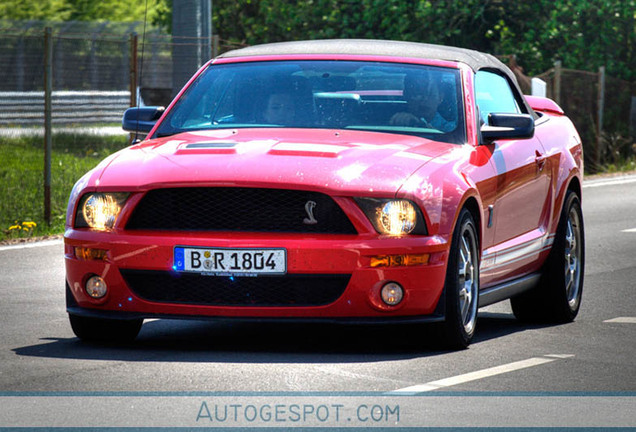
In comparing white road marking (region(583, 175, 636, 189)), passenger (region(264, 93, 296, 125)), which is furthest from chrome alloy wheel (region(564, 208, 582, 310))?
white road marking (region(583, 175, 636, 189))

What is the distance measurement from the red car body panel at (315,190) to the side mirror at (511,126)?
30 centimetres

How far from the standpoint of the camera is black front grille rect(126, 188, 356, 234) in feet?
24.0

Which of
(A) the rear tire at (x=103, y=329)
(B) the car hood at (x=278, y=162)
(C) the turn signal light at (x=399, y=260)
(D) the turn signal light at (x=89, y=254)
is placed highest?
(B) the car hood at (x=278, y=162)

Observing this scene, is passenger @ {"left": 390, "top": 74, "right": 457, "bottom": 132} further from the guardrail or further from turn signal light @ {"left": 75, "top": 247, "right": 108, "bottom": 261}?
the guardrail

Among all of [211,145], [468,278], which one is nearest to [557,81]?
[468,278]

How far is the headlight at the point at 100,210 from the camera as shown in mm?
7539

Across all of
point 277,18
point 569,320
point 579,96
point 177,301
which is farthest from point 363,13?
point 177,301

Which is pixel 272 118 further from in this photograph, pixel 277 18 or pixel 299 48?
pixel 277 18

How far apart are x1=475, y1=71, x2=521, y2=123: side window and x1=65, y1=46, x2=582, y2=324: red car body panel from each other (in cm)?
79

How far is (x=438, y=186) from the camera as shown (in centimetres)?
748

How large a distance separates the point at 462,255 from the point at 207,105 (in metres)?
1.83

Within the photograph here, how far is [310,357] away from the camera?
746 centimetres

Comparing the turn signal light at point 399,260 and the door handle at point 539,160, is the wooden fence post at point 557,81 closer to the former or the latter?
the door handle at point 539,160

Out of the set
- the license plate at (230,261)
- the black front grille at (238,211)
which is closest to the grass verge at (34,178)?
the black front grille at (238,211)
